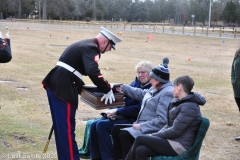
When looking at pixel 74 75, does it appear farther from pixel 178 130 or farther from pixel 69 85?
pixel 178 130

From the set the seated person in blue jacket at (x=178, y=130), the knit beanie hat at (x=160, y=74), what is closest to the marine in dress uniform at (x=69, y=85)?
the knit beanie hat at (x=160, y=74)

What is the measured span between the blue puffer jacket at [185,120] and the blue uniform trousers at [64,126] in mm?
1168

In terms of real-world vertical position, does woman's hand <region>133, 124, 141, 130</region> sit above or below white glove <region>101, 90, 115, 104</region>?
below

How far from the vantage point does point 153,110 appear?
4.71 meters

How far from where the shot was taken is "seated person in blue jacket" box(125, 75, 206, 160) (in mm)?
4074

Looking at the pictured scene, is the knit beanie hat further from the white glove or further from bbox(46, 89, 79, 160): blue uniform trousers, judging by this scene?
bbox(46, 89, 79, 160): blue uniform trousers

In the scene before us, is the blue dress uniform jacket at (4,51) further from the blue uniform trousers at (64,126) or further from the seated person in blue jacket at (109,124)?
the seated person in blue jacket at (109,124)

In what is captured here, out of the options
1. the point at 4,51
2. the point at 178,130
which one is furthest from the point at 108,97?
the point at 4,51

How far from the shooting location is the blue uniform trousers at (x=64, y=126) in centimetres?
475

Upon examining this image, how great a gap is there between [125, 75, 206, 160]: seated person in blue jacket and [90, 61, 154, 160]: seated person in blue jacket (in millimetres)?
848

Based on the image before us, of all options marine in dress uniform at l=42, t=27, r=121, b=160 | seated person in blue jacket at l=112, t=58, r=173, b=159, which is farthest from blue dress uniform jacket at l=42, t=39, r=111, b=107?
seated person in blue jacket at l=112, t=58, r=173, b=159

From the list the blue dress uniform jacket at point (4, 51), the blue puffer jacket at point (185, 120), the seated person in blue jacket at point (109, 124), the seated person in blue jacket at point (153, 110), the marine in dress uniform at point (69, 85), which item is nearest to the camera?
the blue puffer jacket at point (185, 120)

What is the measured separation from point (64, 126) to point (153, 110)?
107 centimetres

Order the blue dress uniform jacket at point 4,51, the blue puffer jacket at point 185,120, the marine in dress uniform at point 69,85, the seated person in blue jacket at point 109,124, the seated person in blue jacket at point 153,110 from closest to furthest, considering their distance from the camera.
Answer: the blue puffer jacket at point 185,120
the seated person in blue jacket at point 153,110
the marine in dress uniform at point 69,85
the seated person in blue jacket at point 109,124
the blue dress uniform jacket at point 4,51
